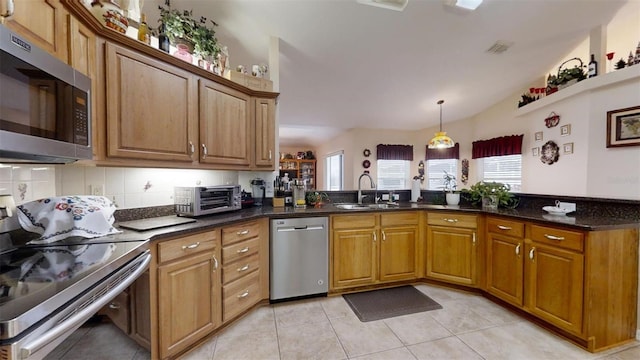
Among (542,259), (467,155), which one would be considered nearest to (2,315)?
(542,259)

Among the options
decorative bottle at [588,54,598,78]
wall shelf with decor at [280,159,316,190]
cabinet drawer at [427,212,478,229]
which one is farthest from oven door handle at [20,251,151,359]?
wall shelf with decor at [280,159,316,190]

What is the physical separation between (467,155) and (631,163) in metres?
3.31

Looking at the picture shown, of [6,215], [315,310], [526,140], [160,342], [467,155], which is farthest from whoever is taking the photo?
[467,155]

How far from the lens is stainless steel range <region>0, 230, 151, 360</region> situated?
2.02 feet

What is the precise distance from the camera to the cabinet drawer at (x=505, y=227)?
213 cm

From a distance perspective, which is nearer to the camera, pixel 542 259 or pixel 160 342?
pixel 160 342

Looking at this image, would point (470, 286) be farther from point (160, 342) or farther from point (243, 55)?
point (243, 55)

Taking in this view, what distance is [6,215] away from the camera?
120 cm

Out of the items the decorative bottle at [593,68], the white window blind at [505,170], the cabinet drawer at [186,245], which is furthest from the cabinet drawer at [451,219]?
the white window blind at [505,170]

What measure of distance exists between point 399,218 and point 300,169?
5.73 metres

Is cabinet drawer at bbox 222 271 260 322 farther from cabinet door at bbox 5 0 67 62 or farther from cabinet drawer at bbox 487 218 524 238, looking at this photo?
cabinet drawer at bbox 487 218 524 238

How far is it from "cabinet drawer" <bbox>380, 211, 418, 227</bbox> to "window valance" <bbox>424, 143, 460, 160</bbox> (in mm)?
3876

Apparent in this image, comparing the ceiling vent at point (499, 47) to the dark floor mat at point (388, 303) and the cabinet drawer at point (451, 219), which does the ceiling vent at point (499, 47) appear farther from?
the dark floor mat at point (388, 303)

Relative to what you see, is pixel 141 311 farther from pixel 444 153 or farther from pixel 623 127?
pixel 444 153
